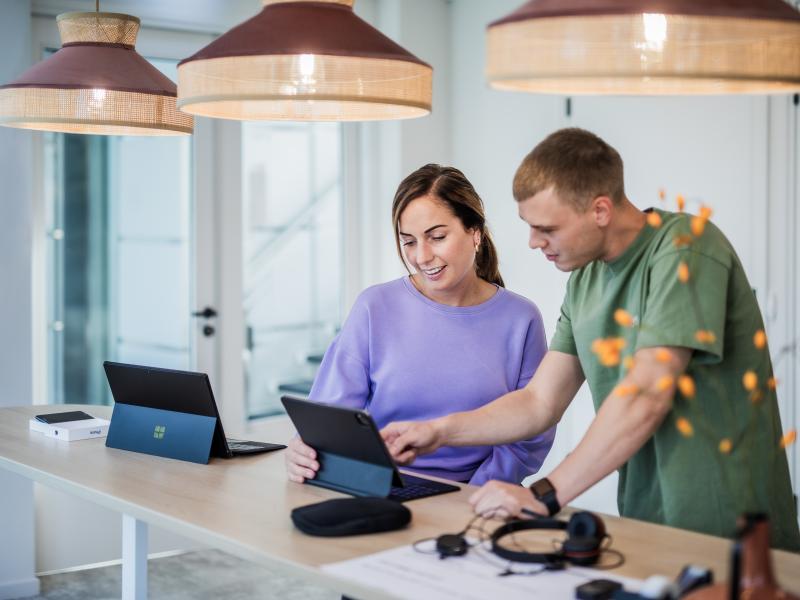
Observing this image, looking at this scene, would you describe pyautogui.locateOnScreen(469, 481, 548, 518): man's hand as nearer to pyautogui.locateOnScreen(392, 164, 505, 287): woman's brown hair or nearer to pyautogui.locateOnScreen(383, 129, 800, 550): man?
pyautogui.locateOnScreen(383, 129, 800, 550): man

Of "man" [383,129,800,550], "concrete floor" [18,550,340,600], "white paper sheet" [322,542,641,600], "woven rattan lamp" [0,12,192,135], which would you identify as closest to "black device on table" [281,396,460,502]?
"man" [383,129,800,550]

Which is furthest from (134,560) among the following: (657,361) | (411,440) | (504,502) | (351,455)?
(657,361)

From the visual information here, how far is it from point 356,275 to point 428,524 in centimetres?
365

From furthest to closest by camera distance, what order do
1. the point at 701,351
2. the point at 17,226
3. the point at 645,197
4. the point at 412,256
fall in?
the point at 645,197
the point at 17,226
the point at 412,256
the point at 701,351

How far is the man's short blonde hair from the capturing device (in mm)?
2162

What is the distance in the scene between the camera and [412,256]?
2.81m

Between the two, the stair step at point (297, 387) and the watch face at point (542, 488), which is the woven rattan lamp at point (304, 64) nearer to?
the watch face at point (542, 488)

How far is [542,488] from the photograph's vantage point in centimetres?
219

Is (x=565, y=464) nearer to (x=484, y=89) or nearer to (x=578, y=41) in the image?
(x=578, y=41)

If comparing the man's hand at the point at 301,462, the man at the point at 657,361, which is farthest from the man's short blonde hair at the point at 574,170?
the man's hand at the point at 301,462

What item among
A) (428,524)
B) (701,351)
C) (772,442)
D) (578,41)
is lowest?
(428,524)

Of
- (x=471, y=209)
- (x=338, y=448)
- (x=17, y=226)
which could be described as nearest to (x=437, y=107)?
(x=17, y=226)

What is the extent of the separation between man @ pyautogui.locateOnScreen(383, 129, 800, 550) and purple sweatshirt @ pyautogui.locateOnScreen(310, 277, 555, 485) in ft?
1.65

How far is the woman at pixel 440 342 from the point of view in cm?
279
